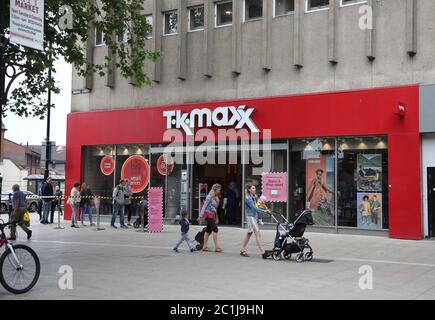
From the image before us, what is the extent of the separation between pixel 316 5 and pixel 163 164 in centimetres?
887

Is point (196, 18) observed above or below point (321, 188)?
above

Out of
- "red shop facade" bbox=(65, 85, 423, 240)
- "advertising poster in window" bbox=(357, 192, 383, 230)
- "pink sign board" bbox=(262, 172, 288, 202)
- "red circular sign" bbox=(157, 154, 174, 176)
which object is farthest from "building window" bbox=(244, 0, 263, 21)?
"advertising poster in window" bbox=(357, 192, 383, 230)

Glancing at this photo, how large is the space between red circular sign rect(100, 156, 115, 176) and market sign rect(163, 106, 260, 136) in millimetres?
3600

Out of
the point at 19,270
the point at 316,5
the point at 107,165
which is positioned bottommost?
the point at 19,270

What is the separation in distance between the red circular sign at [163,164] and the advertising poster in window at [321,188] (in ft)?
19.6

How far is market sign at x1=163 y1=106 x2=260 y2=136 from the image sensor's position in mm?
20344

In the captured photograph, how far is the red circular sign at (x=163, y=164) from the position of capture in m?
22.5

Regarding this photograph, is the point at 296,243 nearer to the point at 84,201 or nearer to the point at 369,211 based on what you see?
the point at 369,211

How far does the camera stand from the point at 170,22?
23234 millimetres

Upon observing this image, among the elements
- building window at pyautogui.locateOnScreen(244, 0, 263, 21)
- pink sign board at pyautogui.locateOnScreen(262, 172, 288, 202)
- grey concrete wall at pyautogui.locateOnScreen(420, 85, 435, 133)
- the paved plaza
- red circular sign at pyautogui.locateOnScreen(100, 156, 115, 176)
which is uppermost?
building window at pyautogui.locateOnScreen(244, 0, 263, 21)

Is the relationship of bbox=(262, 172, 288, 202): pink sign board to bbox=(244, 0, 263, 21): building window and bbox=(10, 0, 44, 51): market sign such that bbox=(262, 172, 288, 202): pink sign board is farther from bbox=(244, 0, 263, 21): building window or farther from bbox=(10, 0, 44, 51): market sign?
bbox=(10, 0, 44, 51): market sign

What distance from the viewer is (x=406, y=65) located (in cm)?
1745

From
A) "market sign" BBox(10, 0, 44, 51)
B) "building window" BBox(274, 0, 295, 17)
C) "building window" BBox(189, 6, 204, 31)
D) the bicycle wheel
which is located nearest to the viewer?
the bicycle wheel

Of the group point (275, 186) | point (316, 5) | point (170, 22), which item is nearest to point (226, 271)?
point (275, 186)
